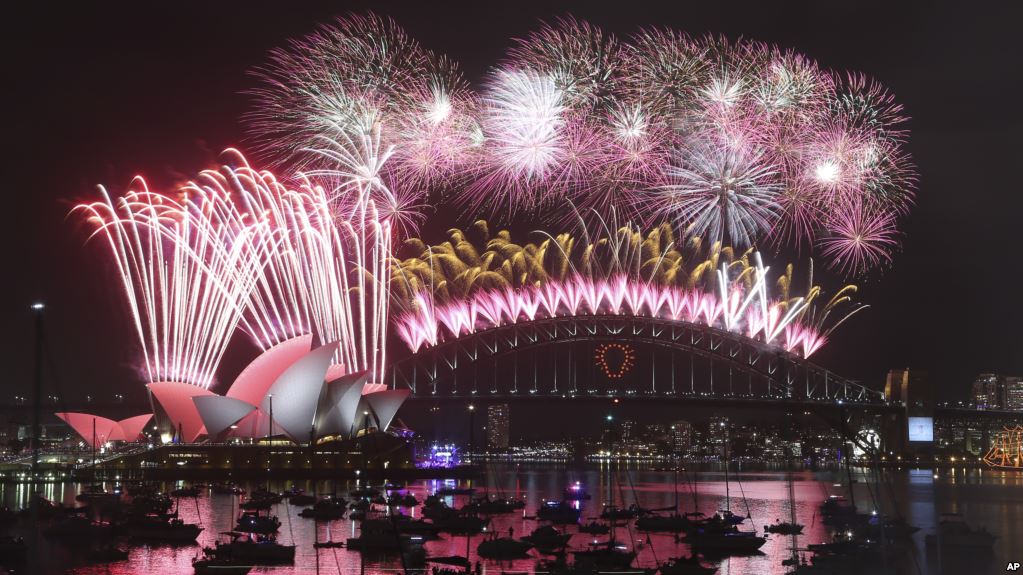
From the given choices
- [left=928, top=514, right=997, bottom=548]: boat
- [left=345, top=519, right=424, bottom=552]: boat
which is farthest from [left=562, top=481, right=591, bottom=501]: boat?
[left=928, top=514, right=997, bottom=548]: boat

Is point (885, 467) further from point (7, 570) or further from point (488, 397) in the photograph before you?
point (7, 570)

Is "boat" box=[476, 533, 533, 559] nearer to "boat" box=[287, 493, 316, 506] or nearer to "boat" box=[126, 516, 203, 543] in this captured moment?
"boat" box=[126, 516, 203, 543]

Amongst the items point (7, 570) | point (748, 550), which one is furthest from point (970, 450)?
point (7, 570)

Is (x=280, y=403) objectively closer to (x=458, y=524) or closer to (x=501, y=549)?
(x=458, y=524)

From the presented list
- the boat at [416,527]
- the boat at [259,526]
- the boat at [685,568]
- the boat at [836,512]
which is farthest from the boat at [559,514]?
the boat at [685,568]

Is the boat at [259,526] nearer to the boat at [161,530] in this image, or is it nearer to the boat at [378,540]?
the boat at [161,530]

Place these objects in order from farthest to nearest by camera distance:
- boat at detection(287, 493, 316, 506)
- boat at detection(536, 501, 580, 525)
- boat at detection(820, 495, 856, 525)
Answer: boat at detection(287, 493, 316, 506)
boat at detection(820, 495, 856, 525)
boat at detection(536, 501, 580, 525)

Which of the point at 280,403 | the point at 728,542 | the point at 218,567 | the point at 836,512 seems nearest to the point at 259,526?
the point at 218,567
